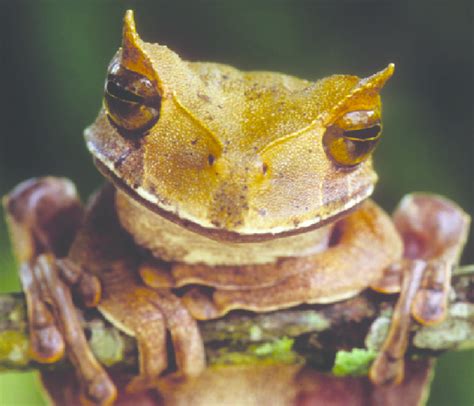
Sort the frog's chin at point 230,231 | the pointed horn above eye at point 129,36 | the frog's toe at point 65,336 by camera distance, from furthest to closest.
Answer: the frog's toe at point 65,336 → the pointed horn above eye at point 129,36 → the frog's chin at point 230,231

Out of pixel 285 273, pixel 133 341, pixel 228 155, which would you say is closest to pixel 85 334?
pixel 133 341

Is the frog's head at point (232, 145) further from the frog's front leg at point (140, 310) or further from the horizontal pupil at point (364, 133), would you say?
the frog's front leg at point (140, 310)

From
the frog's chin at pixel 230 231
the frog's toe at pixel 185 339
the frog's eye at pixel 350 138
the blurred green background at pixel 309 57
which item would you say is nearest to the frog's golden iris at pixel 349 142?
the frog's eye at pixel 350 138

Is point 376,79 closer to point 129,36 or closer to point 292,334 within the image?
point 129,36

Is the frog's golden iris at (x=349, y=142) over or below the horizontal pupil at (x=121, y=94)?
below

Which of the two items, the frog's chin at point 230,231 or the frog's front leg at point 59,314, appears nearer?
the frog's chin at point 230,231

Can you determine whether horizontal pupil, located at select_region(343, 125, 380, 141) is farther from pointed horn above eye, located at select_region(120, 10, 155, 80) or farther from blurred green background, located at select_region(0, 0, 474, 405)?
blurred green background, located at select_region(0, 0, 474, 405)
